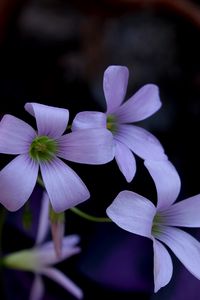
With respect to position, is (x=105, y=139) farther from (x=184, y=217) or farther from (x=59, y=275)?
(x=59, y=275)

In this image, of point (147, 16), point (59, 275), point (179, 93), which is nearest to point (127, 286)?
point (59, 275)

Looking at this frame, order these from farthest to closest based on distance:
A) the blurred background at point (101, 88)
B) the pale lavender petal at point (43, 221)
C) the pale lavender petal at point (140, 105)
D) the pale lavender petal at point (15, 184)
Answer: the blurred background at point (101, 88) → the pale lavender petal at point (43, 221) → the pale lavender petal at point (140, 105) → the pale lavender petal at point (15, 184)

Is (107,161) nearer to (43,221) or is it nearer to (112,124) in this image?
(112,124)

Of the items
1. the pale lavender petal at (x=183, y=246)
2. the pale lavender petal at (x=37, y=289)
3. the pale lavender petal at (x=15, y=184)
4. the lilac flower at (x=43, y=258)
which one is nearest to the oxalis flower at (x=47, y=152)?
the pale lavender petal at (x=15, y=184)

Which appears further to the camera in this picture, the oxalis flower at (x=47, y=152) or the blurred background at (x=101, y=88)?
the blurred background at (x=101, y=88)

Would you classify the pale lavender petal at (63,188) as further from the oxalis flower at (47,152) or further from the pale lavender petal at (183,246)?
the pale lavender petal at (183,246)

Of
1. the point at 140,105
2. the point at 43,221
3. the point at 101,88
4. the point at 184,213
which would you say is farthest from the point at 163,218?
the point at 101,88
